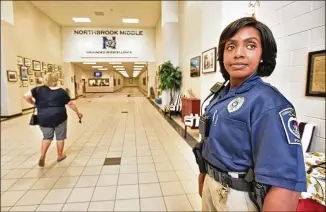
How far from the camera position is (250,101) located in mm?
774

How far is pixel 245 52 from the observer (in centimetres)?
81

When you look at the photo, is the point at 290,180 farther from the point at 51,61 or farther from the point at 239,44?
the point at 51,61

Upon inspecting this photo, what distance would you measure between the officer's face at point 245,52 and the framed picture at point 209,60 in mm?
3252

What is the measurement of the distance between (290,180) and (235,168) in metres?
0.19

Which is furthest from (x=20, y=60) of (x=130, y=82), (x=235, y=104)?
(x=130, y=82)

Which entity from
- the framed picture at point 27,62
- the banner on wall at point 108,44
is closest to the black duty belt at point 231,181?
the framed picture at point 27,62

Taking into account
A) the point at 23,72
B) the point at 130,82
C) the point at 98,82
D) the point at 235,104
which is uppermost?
the point at 23,72

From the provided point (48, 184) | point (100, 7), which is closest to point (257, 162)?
point (48, 184)

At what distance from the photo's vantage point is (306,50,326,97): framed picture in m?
2.12

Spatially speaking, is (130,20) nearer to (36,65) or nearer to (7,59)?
(36,65)

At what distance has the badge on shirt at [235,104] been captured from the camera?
817 millimetres

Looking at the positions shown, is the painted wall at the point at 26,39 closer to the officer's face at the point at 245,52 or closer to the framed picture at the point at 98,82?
the officer's face at the point at 245,52

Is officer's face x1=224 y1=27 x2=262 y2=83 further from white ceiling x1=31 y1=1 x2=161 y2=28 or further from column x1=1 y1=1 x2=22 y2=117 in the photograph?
white ceiling x1=31 y1=1 x2=161 y2=28

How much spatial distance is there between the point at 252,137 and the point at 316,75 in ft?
6.42
